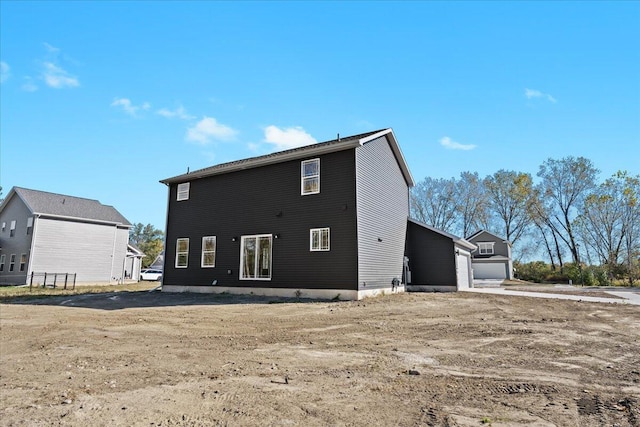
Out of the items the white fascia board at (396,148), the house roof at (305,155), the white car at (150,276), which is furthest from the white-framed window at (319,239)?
the white car at (150,276)

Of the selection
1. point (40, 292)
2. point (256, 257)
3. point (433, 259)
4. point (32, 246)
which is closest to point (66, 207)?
point (32, 246)

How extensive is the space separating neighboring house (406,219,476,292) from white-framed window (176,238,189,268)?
11735 millimetres

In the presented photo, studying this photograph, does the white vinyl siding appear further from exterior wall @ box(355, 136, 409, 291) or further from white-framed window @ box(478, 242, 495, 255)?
white-framed window @ box(478, 242, 495, 255)

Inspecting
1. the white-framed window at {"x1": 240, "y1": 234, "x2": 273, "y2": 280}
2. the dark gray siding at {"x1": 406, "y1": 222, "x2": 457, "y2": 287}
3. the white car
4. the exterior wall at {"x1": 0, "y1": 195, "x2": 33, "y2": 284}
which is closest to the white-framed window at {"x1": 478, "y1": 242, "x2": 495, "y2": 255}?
the dark gray siding at {"x1": 406, "y1": 222, "x2": 457, "y2": 287}

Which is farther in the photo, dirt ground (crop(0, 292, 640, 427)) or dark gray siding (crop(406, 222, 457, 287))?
dark gray siding (crop(406, 222, 457, 287))

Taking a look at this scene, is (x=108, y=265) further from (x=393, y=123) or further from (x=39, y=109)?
(x=393, y=123)

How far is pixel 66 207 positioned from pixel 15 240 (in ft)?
13.4

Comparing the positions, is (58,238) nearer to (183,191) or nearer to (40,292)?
(40,292)

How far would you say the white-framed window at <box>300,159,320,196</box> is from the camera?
14711 millimetres

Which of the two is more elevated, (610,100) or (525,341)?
(610,100)

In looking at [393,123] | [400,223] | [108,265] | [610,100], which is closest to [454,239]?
[400,223]

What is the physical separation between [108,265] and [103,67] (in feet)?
70.1

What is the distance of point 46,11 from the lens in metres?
10.4

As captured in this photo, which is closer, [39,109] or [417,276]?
[39,109]
